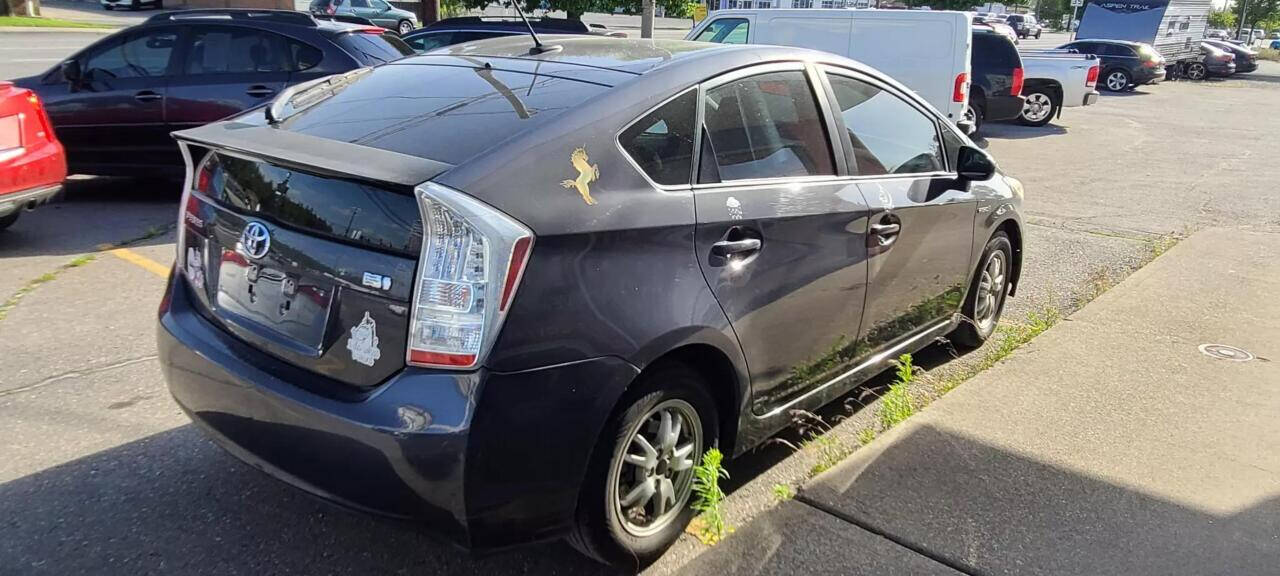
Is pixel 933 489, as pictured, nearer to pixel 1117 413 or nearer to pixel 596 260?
pixel 1117 413

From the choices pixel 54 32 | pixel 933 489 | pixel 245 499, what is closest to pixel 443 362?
pixel 245 499

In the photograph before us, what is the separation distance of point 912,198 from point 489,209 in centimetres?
227

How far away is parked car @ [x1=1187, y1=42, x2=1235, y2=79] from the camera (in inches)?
1264

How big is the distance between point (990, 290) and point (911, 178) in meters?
1.44

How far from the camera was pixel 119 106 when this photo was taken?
25.3 feet

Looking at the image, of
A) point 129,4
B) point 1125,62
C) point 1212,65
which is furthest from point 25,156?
point 1212,65

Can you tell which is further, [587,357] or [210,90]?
[210,90]

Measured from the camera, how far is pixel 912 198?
4.02 meters

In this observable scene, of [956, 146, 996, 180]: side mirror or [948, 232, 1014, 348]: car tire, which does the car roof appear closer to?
[956, 146, 996, 180]: side mirror

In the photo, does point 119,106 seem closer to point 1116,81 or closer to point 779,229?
point 779,229

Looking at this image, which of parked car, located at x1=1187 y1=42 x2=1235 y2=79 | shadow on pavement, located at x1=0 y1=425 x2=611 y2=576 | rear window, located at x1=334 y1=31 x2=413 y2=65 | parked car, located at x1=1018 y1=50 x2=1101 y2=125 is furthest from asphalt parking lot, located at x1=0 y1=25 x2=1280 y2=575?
parked car, located at x1=1187 y1=42 x2=1235 y2=79

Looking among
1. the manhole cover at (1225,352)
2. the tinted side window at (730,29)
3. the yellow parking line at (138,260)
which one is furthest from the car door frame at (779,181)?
the tinted side window at (730,29)

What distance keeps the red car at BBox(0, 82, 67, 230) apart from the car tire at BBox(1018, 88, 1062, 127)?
15.4m

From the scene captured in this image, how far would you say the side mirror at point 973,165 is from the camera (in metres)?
4.47
